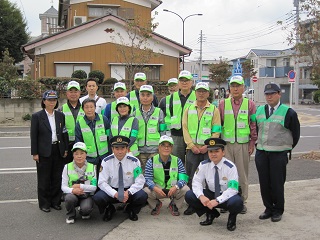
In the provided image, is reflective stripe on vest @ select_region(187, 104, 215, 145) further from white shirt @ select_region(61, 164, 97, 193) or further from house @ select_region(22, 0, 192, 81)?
house @ select_region(22, 0, 192, 81)

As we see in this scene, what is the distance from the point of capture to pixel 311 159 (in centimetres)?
1006

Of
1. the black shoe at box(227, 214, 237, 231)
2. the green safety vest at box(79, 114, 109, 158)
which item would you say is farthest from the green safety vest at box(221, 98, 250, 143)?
the green safety vest at box(79, 114, 109, 158)

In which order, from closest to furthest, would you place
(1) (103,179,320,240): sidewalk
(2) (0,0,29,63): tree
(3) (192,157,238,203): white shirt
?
(1) (103,179,320,240): sidewalk → (3) (192,157,238,203): white shirt → (2) (0,0,29,63): tree

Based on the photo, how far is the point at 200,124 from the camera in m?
5.91

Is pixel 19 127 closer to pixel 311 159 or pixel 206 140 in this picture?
pixel 311 159

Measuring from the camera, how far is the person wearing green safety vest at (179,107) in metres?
6.28

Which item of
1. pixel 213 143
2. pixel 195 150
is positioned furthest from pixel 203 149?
pixel 213 143

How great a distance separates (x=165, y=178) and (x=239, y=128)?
136 centimetres

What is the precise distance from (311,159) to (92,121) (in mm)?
6494

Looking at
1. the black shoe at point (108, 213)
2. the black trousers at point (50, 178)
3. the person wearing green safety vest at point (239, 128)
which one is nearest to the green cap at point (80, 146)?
the black trousers at point (50, 178)

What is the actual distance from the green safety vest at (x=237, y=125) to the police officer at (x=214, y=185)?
544mm

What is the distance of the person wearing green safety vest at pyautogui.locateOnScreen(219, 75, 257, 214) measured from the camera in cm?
585

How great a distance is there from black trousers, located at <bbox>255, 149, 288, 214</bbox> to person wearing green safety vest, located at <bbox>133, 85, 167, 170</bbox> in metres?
1.61

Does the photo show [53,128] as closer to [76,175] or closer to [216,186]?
[76,175]
